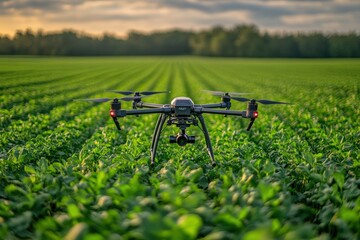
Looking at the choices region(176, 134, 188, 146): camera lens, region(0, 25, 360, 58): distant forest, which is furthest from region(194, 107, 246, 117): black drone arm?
region(0, 25, 360, 58): distant forest

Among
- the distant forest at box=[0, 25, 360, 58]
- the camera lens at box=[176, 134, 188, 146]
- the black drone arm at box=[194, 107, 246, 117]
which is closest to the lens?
the black drone arm at box=[194, 107, 246, 117]

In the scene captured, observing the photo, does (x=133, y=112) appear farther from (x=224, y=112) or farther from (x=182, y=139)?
(x=224, y=112)

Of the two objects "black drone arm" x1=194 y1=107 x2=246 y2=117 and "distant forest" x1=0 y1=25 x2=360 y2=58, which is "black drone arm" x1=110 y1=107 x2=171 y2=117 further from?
"distant forest" x1=0 y1=25 x2=360 y2=58

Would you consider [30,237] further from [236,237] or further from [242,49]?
[242,49]

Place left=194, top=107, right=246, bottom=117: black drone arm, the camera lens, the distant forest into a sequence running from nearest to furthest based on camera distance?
left=194, top=107, right=246, bottom=117: black drone arm → the camera lens → the distant forest

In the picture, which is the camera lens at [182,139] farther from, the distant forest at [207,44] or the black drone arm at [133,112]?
the distant forest at [207,44]

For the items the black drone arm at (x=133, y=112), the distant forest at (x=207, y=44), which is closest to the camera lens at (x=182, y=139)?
the black drone arm at (x=133, y=112)

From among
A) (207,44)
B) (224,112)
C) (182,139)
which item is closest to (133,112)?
(182,139)

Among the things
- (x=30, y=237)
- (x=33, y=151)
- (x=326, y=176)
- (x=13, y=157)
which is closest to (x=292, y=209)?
(x=326, y=176)
